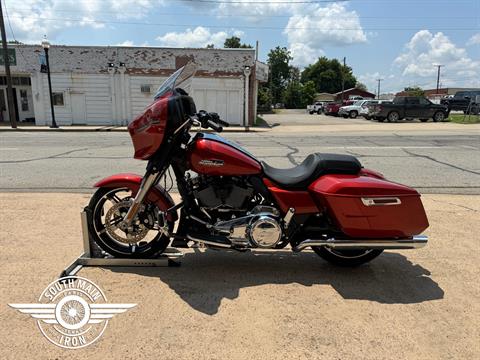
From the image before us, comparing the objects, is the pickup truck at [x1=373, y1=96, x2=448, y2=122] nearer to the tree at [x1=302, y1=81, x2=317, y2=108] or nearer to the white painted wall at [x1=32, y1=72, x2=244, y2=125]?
the white painted wall at [x1=32, y1=72, x2=244, y2=125]

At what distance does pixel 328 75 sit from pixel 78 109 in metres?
A: 89.8

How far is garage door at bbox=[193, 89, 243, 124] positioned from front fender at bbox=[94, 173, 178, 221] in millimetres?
21933

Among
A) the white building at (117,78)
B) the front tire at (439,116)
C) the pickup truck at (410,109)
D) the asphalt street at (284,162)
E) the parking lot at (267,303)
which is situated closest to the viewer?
the parking lot at (267,303)

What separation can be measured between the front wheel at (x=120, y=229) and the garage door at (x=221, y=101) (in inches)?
862

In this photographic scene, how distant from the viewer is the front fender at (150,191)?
3.80m

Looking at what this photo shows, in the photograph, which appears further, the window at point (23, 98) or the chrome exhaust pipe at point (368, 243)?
the window at point (23, 98)

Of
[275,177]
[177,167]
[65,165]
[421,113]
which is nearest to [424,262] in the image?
[275,177]

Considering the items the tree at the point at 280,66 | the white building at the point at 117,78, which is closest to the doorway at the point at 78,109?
the white building at the point at 117,78

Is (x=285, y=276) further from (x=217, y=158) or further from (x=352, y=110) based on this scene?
(x=352, y=110)

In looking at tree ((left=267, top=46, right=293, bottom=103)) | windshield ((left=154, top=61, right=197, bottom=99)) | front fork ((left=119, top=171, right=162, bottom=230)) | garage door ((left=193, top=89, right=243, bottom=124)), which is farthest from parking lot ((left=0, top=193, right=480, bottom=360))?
tree ((left=267, top=46, right=293, bottom=103))

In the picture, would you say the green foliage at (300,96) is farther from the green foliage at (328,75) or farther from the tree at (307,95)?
the green foliage at (328,75)

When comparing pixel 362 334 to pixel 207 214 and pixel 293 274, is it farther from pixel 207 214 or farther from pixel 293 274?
pixel 207 214

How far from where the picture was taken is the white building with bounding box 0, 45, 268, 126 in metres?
24.6

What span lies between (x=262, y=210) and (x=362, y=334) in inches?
50.5
